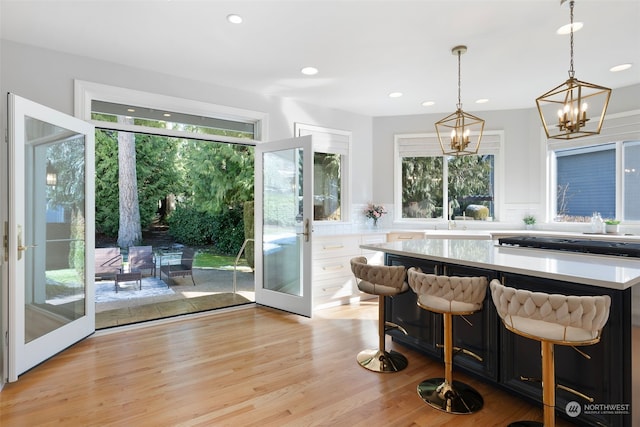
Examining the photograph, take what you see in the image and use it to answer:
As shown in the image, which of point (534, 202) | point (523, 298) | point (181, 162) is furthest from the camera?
point (181, 162)

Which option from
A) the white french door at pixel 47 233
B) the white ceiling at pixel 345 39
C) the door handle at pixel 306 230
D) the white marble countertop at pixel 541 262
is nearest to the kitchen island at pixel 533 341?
the white marble countertop at pixel 541 262

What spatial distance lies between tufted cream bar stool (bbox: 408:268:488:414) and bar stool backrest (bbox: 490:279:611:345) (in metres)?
0.28

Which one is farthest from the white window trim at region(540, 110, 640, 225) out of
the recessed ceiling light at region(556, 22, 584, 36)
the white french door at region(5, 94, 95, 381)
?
the white french door at region(5, 94, 95, 381)

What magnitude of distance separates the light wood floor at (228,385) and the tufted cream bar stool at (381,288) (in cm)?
9

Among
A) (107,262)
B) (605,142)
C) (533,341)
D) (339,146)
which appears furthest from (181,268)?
(605,142)

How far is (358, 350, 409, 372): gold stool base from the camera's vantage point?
2.65 m

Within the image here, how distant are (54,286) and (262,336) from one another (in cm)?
194

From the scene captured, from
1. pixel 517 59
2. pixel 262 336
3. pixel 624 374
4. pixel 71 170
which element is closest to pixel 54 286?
pixel 71 170

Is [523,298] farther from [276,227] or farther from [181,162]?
[181,162]

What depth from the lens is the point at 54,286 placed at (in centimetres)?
305

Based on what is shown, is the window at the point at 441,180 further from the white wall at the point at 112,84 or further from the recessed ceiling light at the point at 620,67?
the recessed ceiling light at the point at 620,67

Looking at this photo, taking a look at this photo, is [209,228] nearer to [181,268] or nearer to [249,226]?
[249,226]

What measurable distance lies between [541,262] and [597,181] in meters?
3.60

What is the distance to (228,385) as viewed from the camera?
2.43 meters
